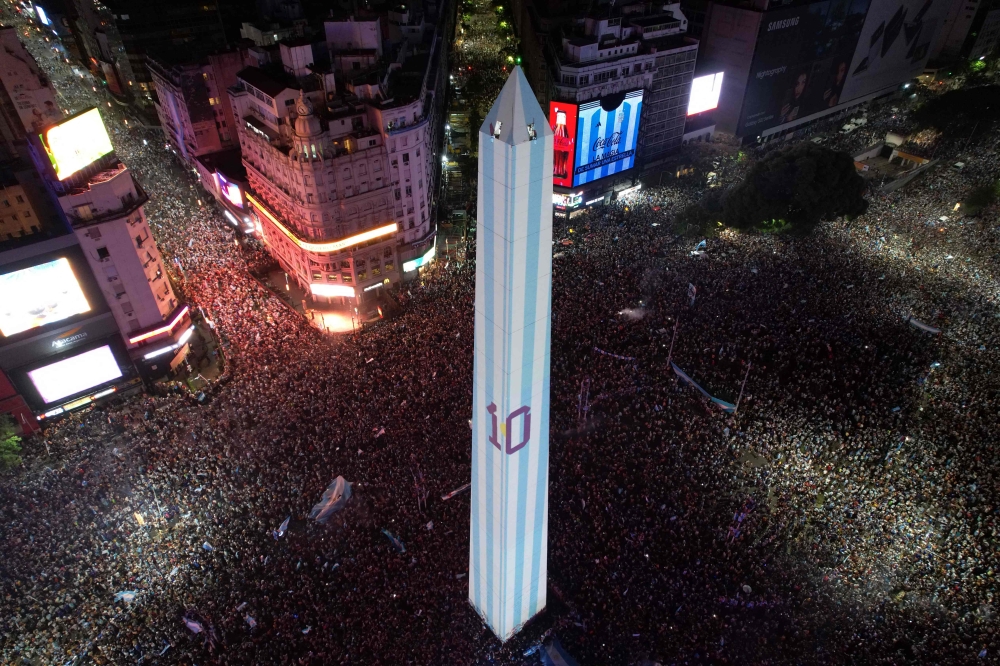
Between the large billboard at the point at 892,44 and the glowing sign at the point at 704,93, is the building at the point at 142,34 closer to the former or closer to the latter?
the glowing sign at the point at 704,93

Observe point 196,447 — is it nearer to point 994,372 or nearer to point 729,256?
point 729,256

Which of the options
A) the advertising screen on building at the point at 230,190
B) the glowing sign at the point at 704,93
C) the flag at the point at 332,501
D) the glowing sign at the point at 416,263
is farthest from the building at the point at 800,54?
the flag at the point at 332,501

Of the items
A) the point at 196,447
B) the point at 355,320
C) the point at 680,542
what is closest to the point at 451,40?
the point at 355,320

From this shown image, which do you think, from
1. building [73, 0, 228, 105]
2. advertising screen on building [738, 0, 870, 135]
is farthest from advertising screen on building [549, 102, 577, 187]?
building [73, 0, 228, 105]


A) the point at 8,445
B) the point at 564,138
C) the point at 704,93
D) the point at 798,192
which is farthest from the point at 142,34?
the point at 798,192

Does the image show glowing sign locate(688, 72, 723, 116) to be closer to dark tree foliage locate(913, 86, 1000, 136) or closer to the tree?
dark tree foliage locate(913, 86, 1000, 136)

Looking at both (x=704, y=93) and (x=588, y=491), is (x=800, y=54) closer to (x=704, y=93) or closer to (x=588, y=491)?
(x=704, y=93)
